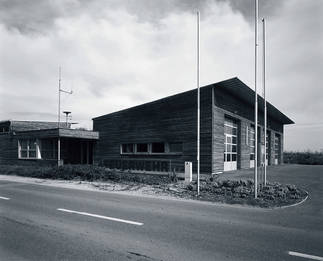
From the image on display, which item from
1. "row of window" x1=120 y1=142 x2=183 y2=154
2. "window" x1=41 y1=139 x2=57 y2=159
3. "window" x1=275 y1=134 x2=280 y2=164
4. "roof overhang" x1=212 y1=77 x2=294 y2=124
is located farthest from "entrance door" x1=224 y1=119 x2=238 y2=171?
"window" x1=275 y1=134 x2=280 y2=164

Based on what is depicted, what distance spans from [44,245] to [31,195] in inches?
251

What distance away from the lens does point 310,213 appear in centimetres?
787

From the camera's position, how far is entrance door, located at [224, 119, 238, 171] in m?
20.3

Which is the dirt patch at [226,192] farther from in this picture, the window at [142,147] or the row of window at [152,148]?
the window at [142,147]

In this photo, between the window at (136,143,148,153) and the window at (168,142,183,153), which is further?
the window at (136,143,148,153)

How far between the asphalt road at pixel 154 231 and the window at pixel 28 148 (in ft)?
55.4

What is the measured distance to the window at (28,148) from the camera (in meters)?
24.8

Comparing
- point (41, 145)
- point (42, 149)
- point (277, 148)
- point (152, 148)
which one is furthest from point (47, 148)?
point (277, 148)

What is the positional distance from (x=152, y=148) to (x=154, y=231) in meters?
14.4

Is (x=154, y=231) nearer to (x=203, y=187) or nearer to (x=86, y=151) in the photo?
(x=203, y=187)

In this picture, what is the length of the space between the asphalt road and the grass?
42.1 inches

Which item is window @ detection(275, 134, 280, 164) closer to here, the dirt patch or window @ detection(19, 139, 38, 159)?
the dirt patch

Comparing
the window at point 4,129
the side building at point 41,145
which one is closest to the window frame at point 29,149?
the side building at point 41,145

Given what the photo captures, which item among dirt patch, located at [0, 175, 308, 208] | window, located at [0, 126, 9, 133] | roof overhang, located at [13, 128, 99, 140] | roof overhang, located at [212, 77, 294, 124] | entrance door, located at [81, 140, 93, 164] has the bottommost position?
dirt patch, located at [0, 175, 308, 208]
